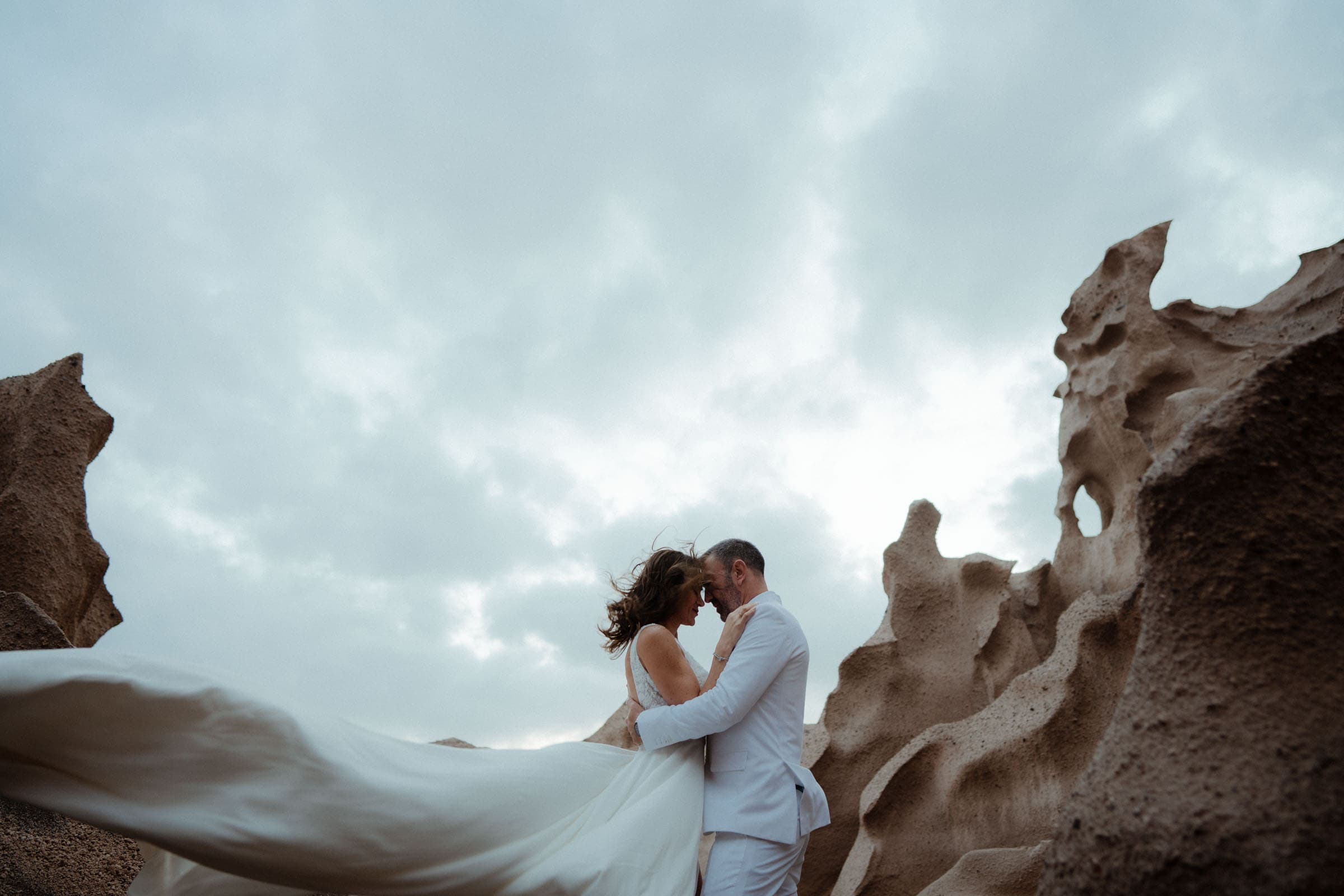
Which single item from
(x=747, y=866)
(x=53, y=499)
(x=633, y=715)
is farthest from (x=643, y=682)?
(x=53, y=499)

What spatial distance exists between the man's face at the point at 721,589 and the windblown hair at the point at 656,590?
5 cm

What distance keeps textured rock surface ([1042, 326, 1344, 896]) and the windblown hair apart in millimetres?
1836

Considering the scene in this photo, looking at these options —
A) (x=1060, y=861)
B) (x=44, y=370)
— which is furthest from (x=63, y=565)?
(x=1060, y=861)

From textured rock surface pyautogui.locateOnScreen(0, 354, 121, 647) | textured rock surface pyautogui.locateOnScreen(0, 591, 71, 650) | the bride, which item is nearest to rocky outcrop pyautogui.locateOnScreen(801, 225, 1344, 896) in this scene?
the bride

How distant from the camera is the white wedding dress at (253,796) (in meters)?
2.23

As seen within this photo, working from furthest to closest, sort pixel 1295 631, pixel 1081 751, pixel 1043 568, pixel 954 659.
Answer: pixel 1043 568
pixel 954 659
pixel 1081 751
pixel 1295 631

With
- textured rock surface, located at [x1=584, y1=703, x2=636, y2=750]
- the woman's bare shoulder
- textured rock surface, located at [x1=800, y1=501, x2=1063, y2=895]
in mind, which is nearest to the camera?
the woman's bare shoulder

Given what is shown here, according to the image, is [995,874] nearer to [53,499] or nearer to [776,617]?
[776,617]

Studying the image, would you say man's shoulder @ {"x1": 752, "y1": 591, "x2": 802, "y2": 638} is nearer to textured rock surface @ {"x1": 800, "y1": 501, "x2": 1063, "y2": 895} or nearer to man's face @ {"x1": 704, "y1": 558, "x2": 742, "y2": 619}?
man's face @ {"x1": 704, "y1": 558, "x2": 742, "y2": 619}

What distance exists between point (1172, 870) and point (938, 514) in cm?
526

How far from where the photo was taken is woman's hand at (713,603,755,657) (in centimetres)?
318

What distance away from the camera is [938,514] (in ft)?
21.9

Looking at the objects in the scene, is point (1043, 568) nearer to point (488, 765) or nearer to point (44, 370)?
point (488, 765)

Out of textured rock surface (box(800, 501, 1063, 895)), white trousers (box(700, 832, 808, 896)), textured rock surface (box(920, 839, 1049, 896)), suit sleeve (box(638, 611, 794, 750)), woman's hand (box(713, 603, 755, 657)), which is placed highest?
textured rock surface (box(800, 501, 1063, 895))
